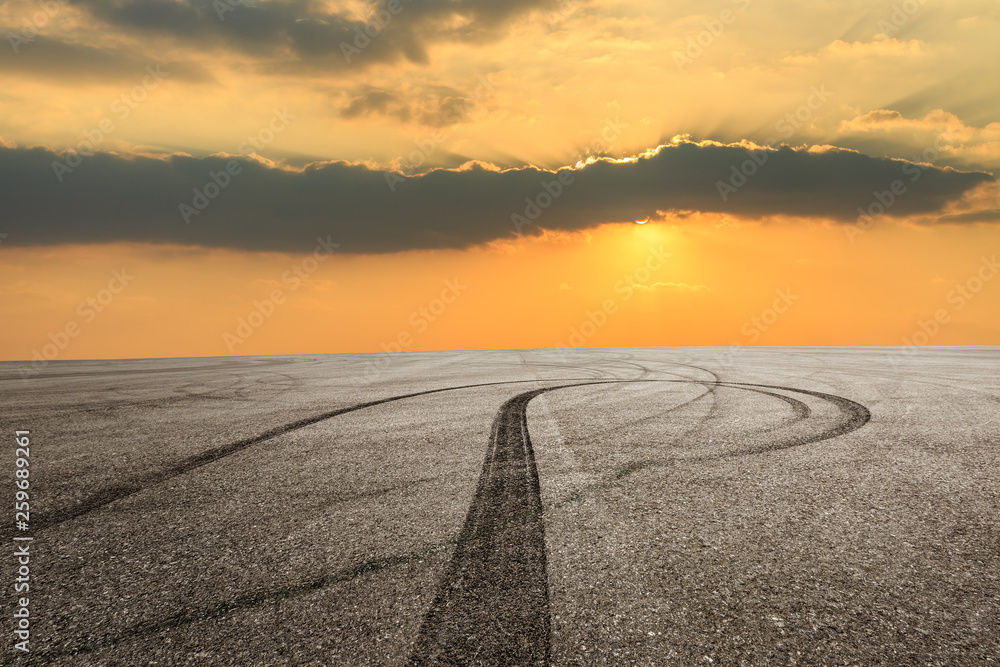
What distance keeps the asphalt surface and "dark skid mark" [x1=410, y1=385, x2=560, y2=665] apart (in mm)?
16

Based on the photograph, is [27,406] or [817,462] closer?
[817,462]

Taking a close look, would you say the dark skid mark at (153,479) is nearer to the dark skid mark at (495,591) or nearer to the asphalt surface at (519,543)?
the asphalt surface at (519,543)

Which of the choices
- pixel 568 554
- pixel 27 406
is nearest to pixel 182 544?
pixel 568 554

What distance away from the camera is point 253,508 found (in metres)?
4.46

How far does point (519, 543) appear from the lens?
11.9ft

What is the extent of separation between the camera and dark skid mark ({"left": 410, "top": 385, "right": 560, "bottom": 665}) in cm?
246

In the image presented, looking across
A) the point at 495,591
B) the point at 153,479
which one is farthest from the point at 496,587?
the point at 153,479

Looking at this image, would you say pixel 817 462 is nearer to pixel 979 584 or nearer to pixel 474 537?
pixel 979 584

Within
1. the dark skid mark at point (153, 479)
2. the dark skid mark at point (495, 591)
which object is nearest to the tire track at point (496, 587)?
the dark skid mark at point (495, 591)

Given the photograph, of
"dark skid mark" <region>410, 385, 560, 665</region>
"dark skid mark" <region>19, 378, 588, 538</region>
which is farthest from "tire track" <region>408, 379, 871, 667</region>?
"dark skid mark" <region>19, 378, 588, 538</region>

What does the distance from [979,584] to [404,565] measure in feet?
11.4

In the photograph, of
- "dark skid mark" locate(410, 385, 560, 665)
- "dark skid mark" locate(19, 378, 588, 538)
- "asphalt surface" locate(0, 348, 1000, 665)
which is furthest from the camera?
"dark skid mark" locate(19, 378, 588, 538)

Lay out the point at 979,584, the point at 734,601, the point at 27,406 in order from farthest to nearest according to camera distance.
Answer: the point at 27,406 < the point at 979,584 < the point at 734,601

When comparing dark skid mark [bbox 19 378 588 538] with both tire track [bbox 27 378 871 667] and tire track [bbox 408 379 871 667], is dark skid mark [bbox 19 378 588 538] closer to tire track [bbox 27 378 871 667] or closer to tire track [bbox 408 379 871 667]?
tire track [bbox 27 378 871 667]
